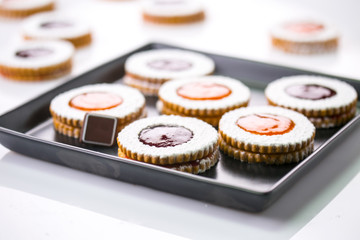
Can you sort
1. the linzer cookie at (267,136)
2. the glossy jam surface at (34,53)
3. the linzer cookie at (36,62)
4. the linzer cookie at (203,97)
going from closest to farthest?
the linzer cookie at (267,136)
the linzer cookie at (203,97)
the linzer cookie at (36,62)
the glossy jam surface at (34,53)

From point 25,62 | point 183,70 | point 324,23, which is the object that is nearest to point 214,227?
point 183,70

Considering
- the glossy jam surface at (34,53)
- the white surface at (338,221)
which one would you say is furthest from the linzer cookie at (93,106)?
A: the white surface at (338,221)

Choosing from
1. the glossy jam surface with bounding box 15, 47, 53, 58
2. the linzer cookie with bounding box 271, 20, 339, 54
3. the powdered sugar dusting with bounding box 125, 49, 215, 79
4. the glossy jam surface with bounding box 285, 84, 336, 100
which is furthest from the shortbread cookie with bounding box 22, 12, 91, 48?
the glossy jam surface with bounding box 285, 84, 336, 100

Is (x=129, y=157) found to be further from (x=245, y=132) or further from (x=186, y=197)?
(x=245, y=132)

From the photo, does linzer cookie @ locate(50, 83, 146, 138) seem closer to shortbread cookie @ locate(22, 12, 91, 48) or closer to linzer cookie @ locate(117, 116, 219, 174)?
linzer cookie @ locate(117, 116, 219, 174)

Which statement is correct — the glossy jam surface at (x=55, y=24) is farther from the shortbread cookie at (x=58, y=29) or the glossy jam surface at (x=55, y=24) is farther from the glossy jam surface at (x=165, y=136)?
the glossy jam surface at (x=165, y=136)

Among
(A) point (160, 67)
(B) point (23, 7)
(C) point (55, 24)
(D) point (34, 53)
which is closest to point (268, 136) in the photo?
(A) point (160, 67)
